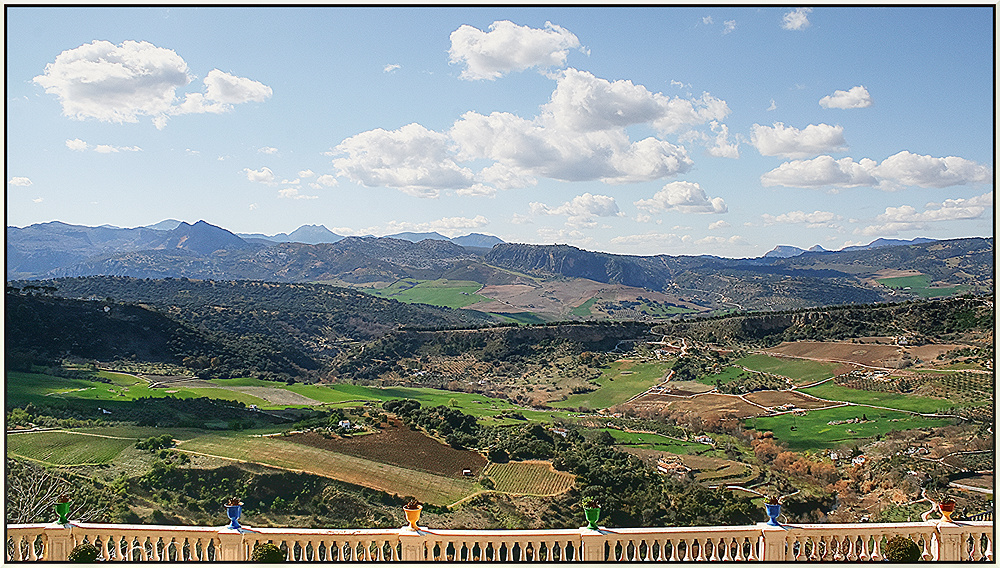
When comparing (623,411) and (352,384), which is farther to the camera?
(352,384)

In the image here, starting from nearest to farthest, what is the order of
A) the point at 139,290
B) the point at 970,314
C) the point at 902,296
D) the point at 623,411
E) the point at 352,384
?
the point at 623,411
the point at 970,314
the point at 352,384
the point at 139,290
the point at 902,296

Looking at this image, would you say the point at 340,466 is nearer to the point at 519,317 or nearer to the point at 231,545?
the point at 231,545

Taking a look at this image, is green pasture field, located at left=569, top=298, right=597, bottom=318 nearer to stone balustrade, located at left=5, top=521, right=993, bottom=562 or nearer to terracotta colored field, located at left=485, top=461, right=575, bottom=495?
terracotta colored field, located at left=485, top=461, right=575, bottom=495

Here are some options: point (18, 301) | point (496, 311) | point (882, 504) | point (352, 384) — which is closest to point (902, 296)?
point (496, 311)

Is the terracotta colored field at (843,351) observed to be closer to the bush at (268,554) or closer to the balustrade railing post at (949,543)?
the balustrade railing post at (949,543)

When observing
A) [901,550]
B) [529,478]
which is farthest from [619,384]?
[901,550]

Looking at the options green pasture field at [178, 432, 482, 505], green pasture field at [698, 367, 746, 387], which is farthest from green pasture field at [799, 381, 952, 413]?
green pasture field at [178, 432, 482, 505]

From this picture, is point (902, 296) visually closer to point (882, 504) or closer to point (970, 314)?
point (970, 314)
